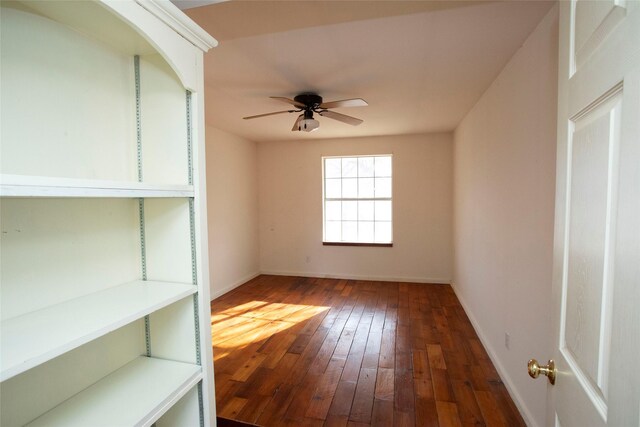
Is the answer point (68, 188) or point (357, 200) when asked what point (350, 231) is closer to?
point (357, 200)

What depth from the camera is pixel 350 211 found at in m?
5.43

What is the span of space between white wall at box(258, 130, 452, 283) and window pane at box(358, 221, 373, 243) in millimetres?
207

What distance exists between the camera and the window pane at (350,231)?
543 cm

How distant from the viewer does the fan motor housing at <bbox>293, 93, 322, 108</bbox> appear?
113 inches

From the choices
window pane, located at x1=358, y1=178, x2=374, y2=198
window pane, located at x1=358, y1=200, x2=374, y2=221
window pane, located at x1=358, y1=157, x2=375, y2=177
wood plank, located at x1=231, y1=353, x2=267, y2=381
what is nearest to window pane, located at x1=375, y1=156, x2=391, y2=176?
window pane, located at x1=358, y1=157, x2=375, y2=177

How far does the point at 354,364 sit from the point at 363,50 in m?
2.40

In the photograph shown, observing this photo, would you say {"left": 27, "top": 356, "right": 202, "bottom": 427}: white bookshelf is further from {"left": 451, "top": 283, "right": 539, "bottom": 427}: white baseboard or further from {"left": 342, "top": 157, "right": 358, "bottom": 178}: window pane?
{"left": 342, "top": 157, "right": 358, "bottom": 178}: window pane

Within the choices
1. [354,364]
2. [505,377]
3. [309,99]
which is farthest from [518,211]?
[309,99]

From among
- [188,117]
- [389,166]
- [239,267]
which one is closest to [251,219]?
[239,267]

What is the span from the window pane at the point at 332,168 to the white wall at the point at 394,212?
0.50ft

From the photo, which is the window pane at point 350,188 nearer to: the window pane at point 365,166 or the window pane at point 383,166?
the window pane at point 365,166

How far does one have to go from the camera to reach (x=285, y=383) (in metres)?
2.34

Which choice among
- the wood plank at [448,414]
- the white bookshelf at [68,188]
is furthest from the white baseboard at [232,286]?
the white bookshelf at [68,188]

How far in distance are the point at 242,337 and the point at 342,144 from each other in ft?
11.1
